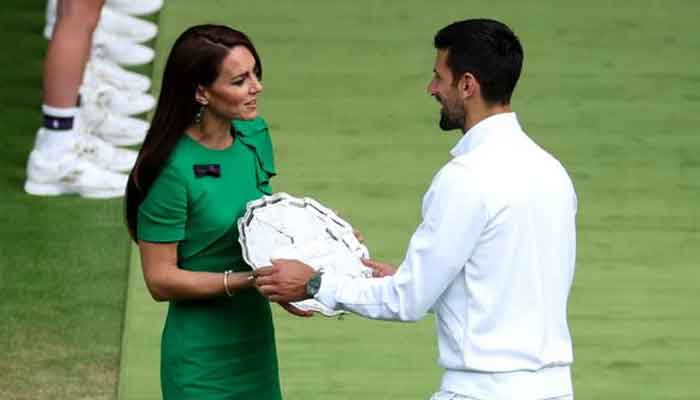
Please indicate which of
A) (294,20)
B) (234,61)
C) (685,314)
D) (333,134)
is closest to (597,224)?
(685,314)

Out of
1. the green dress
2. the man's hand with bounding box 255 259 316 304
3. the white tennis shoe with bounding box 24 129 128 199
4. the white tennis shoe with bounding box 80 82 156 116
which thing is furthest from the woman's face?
the white tennis shoe with bounding box 80 82 156 116

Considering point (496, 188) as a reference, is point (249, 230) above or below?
below

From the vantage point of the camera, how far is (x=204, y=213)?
4.63 meters

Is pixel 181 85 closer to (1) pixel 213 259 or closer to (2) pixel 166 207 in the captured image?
(2) pixel 166 207

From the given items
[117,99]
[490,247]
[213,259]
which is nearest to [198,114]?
[213,259]

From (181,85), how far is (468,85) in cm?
79

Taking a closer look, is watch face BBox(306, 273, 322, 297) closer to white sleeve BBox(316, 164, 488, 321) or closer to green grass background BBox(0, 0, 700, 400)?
white sleeve BBox(316, 164, 488, 321)

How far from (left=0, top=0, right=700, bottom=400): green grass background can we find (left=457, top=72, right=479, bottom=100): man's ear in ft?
7.35

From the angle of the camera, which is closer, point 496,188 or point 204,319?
point 496,188

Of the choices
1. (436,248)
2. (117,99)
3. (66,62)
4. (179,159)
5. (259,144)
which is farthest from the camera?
(117,99)

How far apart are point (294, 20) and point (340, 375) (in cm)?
380

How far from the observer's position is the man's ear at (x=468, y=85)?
428cm

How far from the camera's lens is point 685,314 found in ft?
22.8

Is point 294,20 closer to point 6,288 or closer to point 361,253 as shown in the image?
point 6,288
